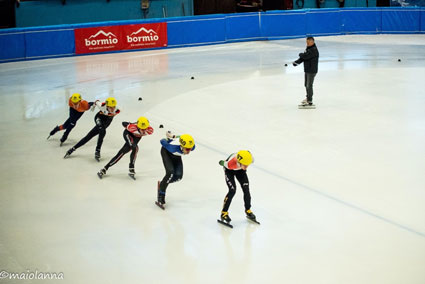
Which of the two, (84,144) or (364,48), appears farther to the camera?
(364,48)

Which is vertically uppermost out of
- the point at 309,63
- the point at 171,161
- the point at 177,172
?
Answer: the point at 309,63

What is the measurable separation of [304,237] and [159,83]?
11259 mm

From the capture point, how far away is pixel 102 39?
24797mm

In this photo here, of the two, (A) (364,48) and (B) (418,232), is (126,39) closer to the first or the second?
(A) (364,48)

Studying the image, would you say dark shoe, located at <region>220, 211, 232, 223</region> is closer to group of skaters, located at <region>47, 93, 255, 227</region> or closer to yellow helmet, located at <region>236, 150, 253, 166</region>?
group of skaters, located at <region>47, 93, 255, 227</region>

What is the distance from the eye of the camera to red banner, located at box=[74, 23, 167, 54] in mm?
24359

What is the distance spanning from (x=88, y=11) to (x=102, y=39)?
4282 millimetres

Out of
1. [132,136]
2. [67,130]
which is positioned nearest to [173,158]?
[132,136]

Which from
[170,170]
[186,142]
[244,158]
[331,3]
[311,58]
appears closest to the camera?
[244,158]

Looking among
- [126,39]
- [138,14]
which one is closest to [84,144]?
[126,39]

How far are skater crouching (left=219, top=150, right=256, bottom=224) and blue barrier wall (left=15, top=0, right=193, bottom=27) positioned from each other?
2171 centimetres

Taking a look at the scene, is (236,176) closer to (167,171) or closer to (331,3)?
(167,171)

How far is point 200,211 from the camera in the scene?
8758 millimetres

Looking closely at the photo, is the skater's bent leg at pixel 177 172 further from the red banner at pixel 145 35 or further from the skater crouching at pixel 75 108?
the red banner at pixel 145 35
